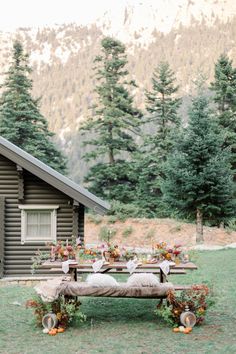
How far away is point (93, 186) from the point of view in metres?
38.8

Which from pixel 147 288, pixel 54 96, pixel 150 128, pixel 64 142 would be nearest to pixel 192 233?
pixel 147 288

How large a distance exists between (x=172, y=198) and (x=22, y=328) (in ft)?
65.2

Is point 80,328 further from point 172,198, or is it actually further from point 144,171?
point 144,171

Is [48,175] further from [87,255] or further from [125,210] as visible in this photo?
[125,210]

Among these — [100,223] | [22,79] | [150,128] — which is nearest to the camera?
[100,223]

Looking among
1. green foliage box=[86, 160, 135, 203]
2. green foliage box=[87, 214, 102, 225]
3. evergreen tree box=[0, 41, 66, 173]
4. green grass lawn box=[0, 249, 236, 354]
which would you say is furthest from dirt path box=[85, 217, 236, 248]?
green grass lawn box=[0, 249, 236, 354]

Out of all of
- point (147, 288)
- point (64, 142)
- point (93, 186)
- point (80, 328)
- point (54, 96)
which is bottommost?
point (80, 328)

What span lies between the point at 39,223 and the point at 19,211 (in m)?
0.74

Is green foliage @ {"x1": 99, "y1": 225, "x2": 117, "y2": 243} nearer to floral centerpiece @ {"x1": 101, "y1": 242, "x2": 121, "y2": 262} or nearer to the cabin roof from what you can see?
the cabin roof

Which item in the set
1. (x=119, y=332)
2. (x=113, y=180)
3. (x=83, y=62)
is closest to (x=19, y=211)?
(x=119, y=332)

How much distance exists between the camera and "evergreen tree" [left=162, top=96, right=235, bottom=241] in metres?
27.6

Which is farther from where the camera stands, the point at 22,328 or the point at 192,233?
the point at 192,233

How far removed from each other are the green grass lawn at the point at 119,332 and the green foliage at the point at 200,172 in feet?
49.9

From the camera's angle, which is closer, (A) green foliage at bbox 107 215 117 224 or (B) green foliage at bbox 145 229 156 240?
(B) green foliage at bbox 145 229 156 240
